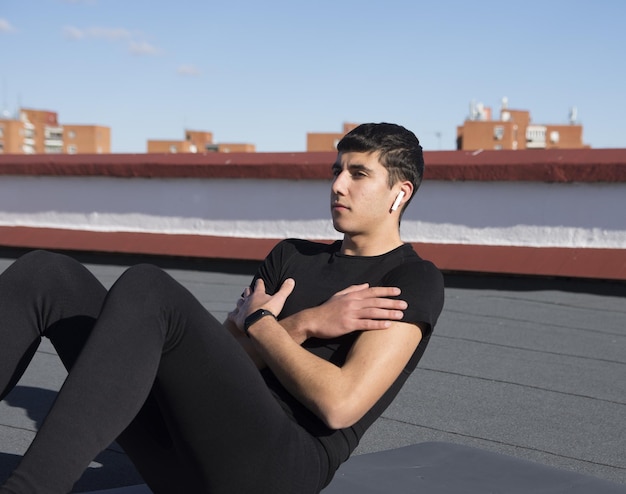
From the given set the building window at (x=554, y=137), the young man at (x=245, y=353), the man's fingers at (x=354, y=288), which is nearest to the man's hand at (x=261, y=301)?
the young man at (x=245, y=353)

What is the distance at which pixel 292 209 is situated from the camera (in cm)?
644

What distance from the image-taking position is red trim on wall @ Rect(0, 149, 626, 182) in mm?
5562

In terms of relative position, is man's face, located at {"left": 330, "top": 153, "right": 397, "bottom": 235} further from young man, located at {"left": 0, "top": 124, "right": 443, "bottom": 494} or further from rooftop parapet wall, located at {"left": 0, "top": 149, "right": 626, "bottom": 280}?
rooftop parapet wall, located at {"left": 0, "top": 149, "right": 626, "bottom": 280}

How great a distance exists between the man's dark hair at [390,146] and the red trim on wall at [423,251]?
11.1 feet

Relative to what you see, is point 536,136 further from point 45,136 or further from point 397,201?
point 397,201

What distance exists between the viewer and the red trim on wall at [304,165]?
18.2 feet

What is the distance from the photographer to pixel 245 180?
6578mm

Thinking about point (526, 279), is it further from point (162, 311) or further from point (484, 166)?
point (162, 311)

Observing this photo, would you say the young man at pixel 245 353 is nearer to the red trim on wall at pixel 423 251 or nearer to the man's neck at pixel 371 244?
the man's neck at pixel 371 244

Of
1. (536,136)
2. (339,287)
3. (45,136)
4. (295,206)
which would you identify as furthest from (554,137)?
Result: (339,287)

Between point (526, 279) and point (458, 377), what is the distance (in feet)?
6.81

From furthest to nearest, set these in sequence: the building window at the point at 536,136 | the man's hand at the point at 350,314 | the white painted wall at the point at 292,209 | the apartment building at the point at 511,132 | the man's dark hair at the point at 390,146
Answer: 1. the building window at the point at 536,136
2. the apartment building at the point at 511,132
3. the white painted wall at the point at 292,209
4. the man's dark hair at the point at 390,146
5. the man's hand at the point at 350,314

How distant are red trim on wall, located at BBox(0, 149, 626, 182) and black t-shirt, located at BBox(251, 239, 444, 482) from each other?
11.3 feet

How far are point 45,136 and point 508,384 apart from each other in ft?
244
